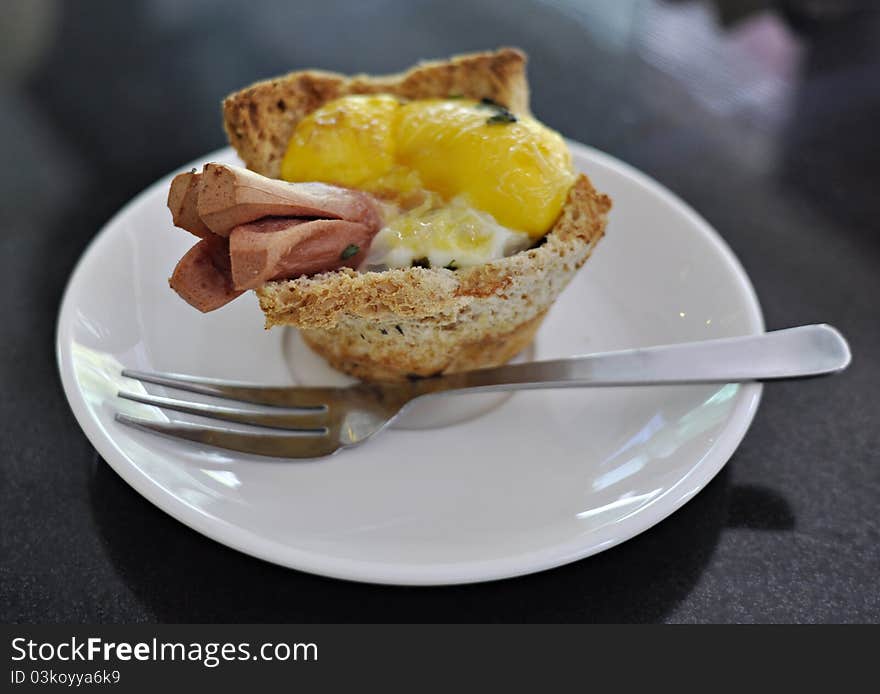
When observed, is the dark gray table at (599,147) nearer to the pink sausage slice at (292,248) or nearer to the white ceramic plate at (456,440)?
the white ceramic plate at (456,440)

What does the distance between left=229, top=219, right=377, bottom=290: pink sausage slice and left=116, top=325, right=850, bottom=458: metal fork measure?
0.92 ft

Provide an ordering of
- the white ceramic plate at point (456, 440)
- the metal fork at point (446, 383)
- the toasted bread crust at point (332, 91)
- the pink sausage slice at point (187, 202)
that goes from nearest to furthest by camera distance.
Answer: the white ceramic plate at point (456, 440), the pink sausage slice at point (187, 202), the metal fork at point (446, 383), the toasted bread crust at point (332, 91)

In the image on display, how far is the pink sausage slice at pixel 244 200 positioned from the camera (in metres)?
1.49

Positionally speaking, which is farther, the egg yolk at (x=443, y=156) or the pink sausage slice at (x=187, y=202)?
the egg yolk at (x=443, y=156)

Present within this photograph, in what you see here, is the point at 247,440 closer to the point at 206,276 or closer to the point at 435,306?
the point at 206,276

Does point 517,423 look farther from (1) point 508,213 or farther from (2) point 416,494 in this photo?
(1) point 508,213

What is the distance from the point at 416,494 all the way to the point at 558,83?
200cm

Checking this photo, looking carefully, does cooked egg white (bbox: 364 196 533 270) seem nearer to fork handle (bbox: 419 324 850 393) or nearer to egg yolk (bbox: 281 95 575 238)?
egg yolk (bbox: 281 95 575 238)

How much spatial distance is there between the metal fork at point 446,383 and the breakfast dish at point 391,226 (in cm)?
8

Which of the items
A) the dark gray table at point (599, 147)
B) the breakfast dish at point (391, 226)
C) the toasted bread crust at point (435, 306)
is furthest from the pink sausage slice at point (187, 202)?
the dark gray table at point (599, 147)

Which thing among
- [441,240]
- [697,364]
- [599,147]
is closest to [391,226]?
[441,240]

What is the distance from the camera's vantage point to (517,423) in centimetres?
176

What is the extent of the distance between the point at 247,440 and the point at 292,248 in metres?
0.37

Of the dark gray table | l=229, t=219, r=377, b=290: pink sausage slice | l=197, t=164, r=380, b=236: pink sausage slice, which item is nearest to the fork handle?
the dark gray table
